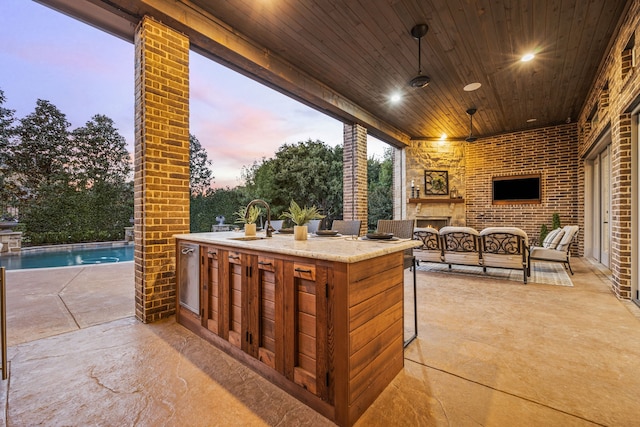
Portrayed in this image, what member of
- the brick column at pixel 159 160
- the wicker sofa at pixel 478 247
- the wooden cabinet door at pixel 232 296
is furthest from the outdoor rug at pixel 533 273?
the brick column at pixel 159 160

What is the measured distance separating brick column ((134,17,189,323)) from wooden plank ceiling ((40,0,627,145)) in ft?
1.17

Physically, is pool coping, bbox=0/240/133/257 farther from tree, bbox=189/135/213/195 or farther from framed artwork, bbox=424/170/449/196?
framed artwork, bbox=424/170/449/196

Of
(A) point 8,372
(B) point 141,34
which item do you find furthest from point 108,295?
(B) point 141,34

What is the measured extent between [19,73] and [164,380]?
11.5 metres

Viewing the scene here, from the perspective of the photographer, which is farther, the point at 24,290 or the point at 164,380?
the point at 24,290

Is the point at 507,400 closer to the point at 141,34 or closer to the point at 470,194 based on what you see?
the point at 141,34

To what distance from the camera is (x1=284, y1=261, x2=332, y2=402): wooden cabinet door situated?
1409mm

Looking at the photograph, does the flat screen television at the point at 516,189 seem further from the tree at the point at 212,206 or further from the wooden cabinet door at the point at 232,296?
the tree at the point at 212,206

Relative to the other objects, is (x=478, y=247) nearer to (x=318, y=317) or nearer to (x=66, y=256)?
(x=318, y=317)

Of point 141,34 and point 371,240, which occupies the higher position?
point 141,34

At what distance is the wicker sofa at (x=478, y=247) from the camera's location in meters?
4.15

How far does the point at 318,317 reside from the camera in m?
1.42

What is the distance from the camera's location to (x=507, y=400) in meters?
1.53

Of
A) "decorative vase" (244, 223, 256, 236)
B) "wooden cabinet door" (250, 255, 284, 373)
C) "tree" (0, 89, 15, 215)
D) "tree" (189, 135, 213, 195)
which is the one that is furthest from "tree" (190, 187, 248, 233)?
"wooden cabinet door" (250, 255, 284, 373)
